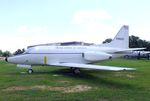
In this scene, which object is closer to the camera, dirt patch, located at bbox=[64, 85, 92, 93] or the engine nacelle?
dirt patch, located at bbox=[64, 85, 92, 93]

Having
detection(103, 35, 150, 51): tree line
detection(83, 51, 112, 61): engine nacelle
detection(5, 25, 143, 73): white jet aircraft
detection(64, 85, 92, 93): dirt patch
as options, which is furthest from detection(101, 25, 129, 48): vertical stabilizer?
detection(103, 35, 150, 51): tree line

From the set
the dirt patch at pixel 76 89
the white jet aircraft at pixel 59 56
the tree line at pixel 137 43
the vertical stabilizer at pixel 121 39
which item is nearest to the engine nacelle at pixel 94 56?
the white jet aircraft at pixel 59 56

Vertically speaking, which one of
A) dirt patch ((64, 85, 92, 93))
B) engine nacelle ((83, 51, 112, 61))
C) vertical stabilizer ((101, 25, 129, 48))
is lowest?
dirt patch ((64, 85, 92, 93))

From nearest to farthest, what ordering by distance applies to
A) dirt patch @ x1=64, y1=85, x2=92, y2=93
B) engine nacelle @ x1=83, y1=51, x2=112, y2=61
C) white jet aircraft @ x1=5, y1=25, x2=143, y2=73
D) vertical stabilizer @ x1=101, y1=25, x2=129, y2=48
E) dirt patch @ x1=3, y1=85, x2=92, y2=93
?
dirt patch @ x1=64, y1=85, x2=92, y2=93 → dirt patch @ x1=3, y1=85, x2=92, y2=93 → white jet aircraft @ x1=5, y1=25, x2=143, y2=73 → engine nacelle @ x1=83, y1=51, x2=112, y2=61 → vertical stabilizer @ x1=101, y1=25, x2=129, y2=48

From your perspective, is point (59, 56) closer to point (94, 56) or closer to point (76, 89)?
point (94, 56)

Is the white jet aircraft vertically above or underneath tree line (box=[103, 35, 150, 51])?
underneath

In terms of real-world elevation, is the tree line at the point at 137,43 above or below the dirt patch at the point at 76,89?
above

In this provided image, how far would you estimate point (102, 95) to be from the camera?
11.5 meters

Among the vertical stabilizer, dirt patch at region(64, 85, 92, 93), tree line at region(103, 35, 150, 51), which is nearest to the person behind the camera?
dirt patch at region(64, 85, 92, 93)

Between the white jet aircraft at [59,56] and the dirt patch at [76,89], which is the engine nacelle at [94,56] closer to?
the white jet aircraft at [59,56]

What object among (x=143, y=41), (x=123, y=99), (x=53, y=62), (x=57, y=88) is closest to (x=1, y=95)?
(x=57, y=88)

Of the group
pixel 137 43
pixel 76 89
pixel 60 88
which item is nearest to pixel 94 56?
pixel 60 88

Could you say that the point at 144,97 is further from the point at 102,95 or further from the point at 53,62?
the point at 53,62

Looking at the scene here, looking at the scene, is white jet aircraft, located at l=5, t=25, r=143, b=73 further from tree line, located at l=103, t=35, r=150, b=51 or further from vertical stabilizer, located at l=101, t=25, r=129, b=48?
tree line, located at l=103, t=35, r=150, b=51
